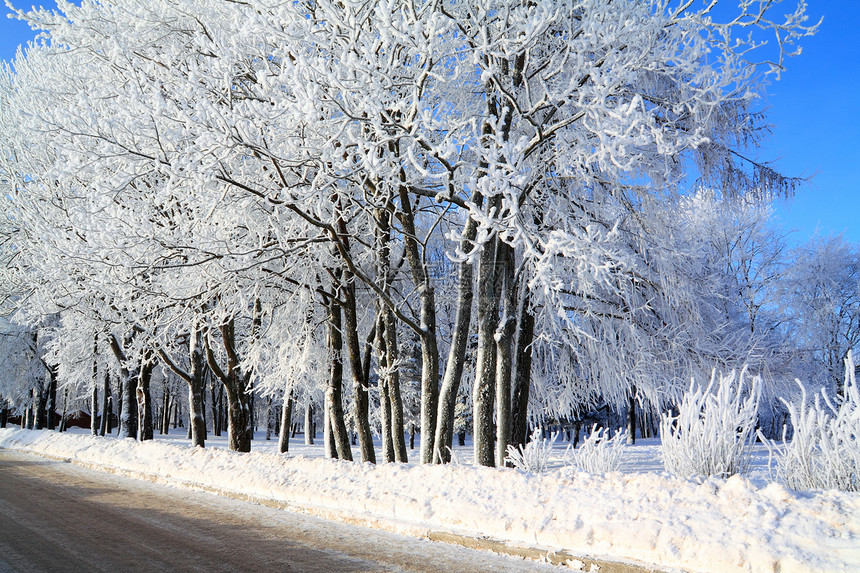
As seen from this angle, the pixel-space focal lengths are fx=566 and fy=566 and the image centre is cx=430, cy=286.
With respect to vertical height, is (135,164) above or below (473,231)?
above

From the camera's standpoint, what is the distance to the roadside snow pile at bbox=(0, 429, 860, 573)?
13.0 feet

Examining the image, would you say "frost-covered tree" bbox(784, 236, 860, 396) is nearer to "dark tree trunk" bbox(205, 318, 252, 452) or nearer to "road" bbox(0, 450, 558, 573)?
"dark tree trunk" bbox(205, 318, 252, 452)

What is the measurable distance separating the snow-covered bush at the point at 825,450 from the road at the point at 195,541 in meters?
2.42

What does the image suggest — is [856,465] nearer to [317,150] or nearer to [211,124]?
[317,150]

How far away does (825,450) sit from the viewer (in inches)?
188

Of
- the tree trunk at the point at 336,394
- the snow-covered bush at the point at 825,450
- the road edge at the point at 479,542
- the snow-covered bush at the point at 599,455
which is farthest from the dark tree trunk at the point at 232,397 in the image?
the snow-covered bush at the point at 825,450

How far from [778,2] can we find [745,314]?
19.3 m

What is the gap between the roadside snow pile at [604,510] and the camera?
13.0 feet

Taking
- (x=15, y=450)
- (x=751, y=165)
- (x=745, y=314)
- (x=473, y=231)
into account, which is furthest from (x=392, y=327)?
(x=745, y=314)

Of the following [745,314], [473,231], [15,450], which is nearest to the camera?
[473,231]

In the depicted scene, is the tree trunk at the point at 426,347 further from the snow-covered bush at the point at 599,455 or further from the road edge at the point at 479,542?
the snow-covered bush at the point at 599,455

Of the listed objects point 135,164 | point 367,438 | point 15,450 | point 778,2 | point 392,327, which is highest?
point 778,2

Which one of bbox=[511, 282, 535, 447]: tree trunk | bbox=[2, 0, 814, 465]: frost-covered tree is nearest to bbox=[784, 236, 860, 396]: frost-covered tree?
bbox=[2, 0, 814, 465]: frost-covered tree

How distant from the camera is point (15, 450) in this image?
2003 cm
